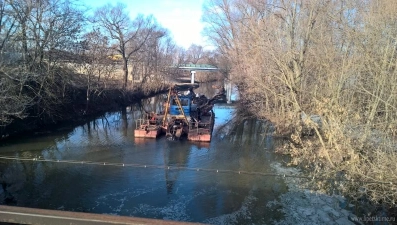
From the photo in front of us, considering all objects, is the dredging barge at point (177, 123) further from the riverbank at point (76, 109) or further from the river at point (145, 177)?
the riverbank at point (76, 109)

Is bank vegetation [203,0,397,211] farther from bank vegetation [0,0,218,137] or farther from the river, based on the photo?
bank vegetation [0,0,218,137]

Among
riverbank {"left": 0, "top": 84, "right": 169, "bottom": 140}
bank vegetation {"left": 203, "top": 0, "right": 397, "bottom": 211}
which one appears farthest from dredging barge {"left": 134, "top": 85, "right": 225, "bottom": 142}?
riverbank {"left": 0, "top": 84, "right": 169, "bottom": 140}

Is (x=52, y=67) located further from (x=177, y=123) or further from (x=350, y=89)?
(x=350, y=89)

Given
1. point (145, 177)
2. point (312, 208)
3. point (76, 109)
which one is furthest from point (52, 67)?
point (312, 208)

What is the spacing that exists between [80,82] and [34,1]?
9134mm

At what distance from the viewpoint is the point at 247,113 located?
32.4 m

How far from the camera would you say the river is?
10.8 m

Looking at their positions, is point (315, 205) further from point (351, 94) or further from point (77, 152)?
point (77, 152)

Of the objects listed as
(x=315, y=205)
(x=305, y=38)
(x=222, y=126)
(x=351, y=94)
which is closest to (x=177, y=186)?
(x=315, y=205)

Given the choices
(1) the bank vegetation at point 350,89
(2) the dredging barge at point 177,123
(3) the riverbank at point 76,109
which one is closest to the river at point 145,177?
(2) the dredging barge at point 177,123

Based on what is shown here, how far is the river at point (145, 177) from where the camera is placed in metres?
10.8

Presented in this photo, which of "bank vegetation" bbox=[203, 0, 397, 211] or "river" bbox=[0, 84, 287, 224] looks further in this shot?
"river" bbox=[0, 84, 287, 224]

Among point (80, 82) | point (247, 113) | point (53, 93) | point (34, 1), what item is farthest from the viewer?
point (247, 113)

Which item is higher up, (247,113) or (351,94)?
(351,94)
